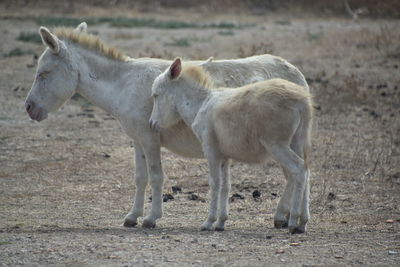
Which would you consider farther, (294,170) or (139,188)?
(139,188)

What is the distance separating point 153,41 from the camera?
2095 cm

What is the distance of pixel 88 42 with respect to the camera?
8.37m

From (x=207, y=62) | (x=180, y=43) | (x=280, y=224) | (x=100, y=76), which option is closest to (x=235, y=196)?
(x=280, y=224)

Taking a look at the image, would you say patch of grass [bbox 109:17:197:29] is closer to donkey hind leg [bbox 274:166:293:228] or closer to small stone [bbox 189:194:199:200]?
small stone [bbox 189:194:199:200]

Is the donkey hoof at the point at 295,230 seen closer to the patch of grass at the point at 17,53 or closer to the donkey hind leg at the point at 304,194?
the donkey hind leg at the point at 304,194

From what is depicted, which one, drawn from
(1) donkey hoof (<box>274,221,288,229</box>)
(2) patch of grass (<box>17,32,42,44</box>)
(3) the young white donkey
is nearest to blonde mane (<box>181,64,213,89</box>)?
(3) the young white donkey

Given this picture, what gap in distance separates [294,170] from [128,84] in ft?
7.07

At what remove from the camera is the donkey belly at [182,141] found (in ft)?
26.7

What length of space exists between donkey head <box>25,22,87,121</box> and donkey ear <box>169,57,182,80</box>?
42.0 inches

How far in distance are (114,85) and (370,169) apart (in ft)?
13.0

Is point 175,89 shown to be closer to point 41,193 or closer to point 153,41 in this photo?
point 41,193

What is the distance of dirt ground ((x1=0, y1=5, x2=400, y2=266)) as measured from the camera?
6.64m

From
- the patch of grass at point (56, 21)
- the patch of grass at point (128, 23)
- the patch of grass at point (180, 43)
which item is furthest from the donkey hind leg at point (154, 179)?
the patch of grass at point (128, 23)

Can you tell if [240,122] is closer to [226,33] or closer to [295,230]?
[295,230]
